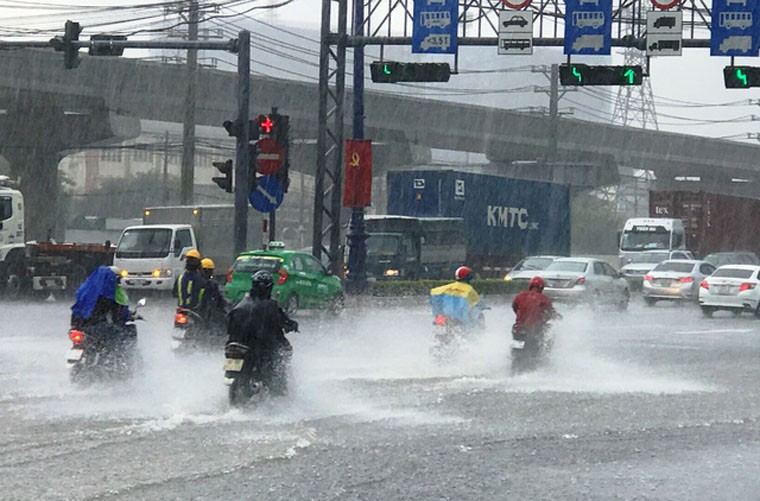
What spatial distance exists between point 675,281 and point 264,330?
2735 cm

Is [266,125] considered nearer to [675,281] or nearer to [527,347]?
[527,347]

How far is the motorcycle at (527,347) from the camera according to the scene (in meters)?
16.8

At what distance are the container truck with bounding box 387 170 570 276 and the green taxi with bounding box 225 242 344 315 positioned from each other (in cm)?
1898

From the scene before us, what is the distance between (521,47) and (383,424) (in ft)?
58.2

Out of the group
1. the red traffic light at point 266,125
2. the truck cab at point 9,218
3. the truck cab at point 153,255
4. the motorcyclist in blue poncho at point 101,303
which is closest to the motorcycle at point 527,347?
the motorcyclist in blue poncho at point 101,303

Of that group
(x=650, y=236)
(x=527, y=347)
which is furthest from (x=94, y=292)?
(x=650, y=236)

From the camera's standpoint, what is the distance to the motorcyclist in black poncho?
12.0 meters

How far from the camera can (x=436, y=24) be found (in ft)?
95.1

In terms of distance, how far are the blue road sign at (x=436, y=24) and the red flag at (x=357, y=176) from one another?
472 centimetres

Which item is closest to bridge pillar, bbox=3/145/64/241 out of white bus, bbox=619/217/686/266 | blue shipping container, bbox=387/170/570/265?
blue shipping container, bbox=387/170/570/265

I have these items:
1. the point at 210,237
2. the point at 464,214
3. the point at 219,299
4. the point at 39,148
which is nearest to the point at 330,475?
the point at 219,299

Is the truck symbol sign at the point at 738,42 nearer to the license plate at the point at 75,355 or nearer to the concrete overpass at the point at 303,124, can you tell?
the license plate at the point at 75,355

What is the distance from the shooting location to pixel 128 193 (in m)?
143

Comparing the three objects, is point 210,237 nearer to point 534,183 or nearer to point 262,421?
point 534,183
